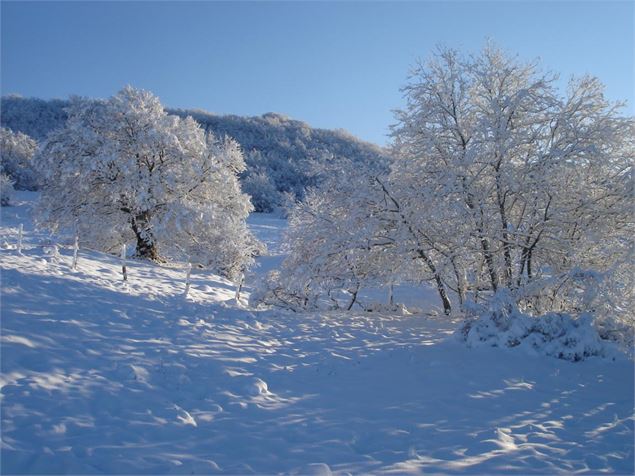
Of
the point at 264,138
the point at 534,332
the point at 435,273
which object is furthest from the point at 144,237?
the point at 264,138

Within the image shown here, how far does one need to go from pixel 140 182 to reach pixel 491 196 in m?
11.2

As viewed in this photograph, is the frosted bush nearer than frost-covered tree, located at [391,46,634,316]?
Yes

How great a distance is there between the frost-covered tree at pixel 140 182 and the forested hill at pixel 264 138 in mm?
33639

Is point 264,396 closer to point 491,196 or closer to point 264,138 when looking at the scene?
point 491,196

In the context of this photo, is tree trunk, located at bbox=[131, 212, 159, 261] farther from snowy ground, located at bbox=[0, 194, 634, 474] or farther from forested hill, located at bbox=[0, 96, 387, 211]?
forested hill, located at bbox=[0, 96, 387, 211]

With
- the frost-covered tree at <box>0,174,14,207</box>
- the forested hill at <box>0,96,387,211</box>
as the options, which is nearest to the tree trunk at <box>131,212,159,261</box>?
the frost-covered tree at <box>0,174,14,207</box>

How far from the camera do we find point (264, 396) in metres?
5.41

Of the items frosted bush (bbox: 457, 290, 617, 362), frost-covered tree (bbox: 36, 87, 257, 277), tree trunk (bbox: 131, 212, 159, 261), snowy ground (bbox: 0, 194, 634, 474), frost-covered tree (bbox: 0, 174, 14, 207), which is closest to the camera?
snowy ground (bbox: 0, 194, 634, 474)

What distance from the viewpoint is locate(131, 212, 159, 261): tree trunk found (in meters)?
15.2

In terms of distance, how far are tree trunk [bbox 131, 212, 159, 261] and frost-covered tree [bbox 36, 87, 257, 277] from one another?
0.04m

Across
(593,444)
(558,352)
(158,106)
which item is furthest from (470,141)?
(158,106)

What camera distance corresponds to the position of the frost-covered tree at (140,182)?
572 inches

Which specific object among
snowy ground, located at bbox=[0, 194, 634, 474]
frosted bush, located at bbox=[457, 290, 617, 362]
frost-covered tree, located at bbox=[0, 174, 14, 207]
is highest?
frost-covered tree, located at bbox=[0, 174, 14, 207]

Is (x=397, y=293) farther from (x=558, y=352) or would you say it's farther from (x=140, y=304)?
(x=140, y=304)
